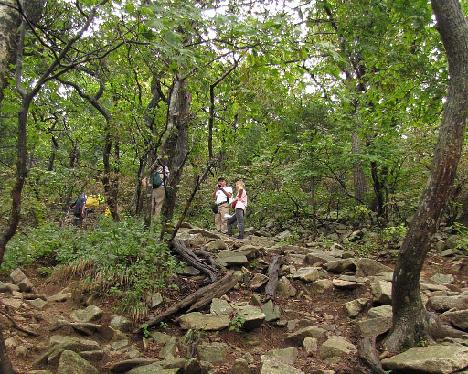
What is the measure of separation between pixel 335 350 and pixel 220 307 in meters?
1.75

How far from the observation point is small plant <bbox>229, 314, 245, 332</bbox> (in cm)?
536

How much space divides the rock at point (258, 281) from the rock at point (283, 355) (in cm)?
165

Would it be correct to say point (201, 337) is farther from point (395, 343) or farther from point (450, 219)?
point (450, 219)

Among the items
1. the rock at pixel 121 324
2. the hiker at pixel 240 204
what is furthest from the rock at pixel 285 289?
the hiker at pixel 240 204

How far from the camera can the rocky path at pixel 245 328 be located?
14.1 feet

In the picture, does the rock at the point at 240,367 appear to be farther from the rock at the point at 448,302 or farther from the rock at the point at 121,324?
the rock at the point at 448,302

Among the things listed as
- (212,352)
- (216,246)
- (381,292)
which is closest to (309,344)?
(212,352)

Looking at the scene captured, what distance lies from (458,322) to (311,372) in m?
2.14

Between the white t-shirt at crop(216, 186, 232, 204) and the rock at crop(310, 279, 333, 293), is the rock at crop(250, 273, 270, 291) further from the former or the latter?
the white t-shirt at crop(216, 186, 232, 204)

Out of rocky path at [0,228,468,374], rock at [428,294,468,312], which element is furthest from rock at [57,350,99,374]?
rock at [428,294,468,312]

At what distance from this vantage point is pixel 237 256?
297 inches

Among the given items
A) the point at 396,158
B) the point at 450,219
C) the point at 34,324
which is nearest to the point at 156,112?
the point at 34,324

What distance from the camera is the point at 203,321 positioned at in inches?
213

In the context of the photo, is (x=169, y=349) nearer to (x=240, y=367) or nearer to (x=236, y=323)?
(x=240, y=367)
